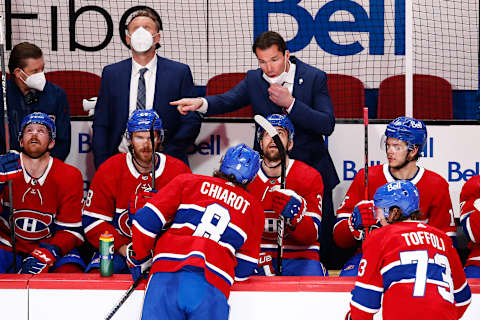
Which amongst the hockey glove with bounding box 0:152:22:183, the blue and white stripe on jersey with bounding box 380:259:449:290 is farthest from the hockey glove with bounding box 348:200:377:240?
the hockey glove with bounding box 0:152:22:183

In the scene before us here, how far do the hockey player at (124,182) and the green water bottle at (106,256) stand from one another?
1.52 ft

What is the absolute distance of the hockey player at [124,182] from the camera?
154 inches

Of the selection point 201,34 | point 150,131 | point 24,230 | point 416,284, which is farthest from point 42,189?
point 201,34

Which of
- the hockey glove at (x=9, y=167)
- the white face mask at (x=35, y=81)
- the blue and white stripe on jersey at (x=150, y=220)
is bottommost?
the blue and white stripe on jersey at (x=150, y=220)

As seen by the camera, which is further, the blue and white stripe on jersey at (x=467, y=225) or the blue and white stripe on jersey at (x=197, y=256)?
the blue and white stripe on jersey at (x=467, y=225)

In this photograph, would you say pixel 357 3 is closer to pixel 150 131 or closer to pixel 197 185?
pixel 150 131

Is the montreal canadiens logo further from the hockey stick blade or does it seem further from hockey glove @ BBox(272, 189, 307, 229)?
hockey glove @ BBox(272, 189, 307, 229)

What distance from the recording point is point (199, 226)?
3107 millimetres

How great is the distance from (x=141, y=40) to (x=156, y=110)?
0.40m

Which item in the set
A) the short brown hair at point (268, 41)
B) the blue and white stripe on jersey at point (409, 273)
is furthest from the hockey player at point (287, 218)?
the blue and white stripe on jersey at point (409, 273)

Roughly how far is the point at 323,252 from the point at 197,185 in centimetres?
166

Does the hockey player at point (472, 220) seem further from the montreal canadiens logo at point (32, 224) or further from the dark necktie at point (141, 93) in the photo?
the montreal canadiens logo at point (32, 224)

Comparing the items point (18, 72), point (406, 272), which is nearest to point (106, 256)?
point (406, 272)

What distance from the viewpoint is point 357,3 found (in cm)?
611
